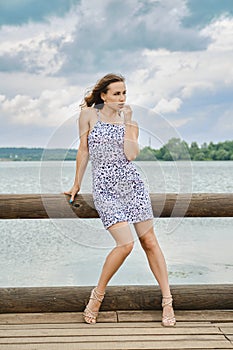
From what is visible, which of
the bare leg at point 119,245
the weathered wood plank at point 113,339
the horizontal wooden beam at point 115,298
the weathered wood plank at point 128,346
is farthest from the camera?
the horizontal wooden beam at point 115,298

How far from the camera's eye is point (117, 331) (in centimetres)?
318

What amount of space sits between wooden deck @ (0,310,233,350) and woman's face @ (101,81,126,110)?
1.22 meters

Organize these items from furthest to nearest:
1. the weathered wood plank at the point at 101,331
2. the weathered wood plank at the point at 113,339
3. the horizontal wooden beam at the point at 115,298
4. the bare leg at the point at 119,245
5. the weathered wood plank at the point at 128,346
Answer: the horizontal wooden beam at the point at 115,298, the bare leg at the point at 119,245, the weathered wood plank at the point at 101,331, the weathered wood plank at the point at 113,339, the weathered wood plank at the point at 128,346

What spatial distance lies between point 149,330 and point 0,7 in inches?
1752

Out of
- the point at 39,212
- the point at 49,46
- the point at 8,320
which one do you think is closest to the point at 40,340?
the point at 8,320

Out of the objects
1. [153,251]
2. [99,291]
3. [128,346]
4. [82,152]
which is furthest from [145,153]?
[128,346]

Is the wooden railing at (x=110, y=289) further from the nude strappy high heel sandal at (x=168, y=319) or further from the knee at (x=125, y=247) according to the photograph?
the knee at (x=125, y=247)

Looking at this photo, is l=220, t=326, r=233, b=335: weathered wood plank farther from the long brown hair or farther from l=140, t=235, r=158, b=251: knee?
the long brown hair

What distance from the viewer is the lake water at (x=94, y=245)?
3.45 metres

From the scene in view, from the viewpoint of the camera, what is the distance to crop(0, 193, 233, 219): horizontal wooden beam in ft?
11.2

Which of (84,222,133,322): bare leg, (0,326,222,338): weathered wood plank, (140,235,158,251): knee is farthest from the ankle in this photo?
(140,235,158,251): knee

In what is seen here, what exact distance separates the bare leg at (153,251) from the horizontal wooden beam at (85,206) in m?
0.14

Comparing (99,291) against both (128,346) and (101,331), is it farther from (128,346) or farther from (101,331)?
(128,346)

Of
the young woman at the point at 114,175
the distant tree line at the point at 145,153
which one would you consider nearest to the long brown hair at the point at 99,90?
the young woman at the point at 114,175
